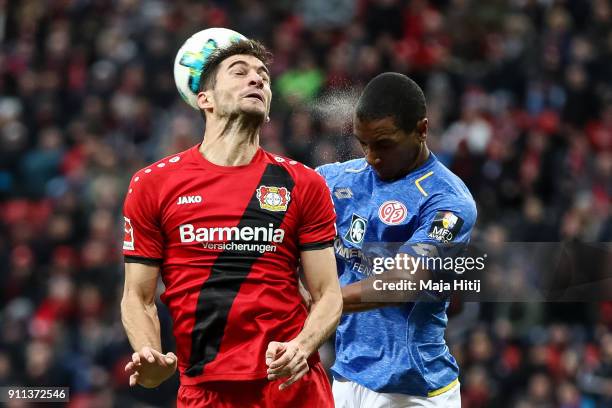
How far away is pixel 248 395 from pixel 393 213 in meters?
1.51

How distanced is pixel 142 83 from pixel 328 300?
10754 millimetres

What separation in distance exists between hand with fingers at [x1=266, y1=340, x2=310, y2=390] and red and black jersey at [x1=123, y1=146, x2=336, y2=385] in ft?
0.66

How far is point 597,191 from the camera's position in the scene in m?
13.4

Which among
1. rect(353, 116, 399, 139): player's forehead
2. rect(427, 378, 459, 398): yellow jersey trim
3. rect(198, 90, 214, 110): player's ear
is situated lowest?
rect(427, 378, 459, 398): yellow jersey trim

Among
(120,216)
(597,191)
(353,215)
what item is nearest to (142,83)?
(120,216)

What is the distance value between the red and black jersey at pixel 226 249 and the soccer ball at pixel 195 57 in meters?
0.67

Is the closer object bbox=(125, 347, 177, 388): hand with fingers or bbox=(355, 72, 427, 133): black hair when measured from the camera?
bbox=(125, 347, 177, 388): hand with fingers

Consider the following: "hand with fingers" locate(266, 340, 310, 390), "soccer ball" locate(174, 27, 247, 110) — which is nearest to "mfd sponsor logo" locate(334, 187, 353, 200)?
"soccer ball" locate(174, 27, 247, 110)

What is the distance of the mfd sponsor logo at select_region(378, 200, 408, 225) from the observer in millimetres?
5793

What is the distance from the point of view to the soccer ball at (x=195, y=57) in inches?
212

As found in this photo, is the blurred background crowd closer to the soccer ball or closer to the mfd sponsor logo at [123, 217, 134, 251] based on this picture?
the soccer ball

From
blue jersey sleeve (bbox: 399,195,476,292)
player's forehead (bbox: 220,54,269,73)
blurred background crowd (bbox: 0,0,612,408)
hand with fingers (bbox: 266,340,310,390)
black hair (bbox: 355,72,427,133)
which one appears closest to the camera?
hand with fingers (bbox: 266,340,310,390)

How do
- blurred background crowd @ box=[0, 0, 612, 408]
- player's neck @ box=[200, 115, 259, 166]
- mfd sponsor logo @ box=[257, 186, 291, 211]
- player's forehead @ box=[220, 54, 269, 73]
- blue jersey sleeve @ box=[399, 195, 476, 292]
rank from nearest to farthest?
mfd sponsor logo @ box=[257, 186, 291, 211] < player's neck @ box=[200, 115, 259, 166] < player's forehead @ box=[220, 54, 269, 73] < blue jersey sleeve @ box=[399, 195, 476, 292] < blurred background crowd @ box=[0, 0, 612, 408]

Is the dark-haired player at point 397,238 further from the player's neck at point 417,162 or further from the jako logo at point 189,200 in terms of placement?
the jako logo at point 189,200
